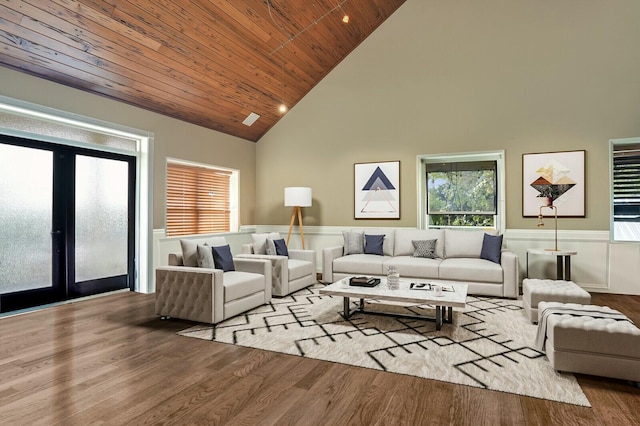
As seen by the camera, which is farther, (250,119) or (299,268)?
(250,119)

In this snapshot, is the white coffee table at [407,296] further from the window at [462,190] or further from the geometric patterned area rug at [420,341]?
the window at [462,190]

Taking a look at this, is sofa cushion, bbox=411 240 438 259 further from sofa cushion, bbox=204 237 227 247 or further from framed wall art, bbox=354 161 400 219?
sofa cushion, bbox=204 237 227 247

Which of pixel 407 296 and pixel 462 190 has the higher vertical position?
pixel 462 190

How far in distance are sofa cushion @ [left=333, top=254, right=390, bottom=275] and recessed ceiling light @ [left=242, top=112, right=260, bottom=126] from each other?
3.09 metres

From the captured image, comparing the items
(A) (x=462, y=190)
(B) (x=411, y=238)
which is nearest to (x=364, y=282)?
(B) (x=411, y=238)

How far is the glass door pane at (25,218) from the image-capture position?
13.4 feet

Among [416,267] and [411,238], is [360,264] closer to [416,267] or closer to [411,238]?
[416,267]

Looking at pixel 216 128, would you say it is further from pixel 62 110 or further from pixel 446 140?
pixel 446 140

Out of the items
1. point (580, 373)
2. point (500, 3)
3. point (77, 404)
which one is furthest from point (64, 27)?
point (500, 3)

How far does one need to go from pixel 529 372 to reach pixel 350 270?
10.3ft

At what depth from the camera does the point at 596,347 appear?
2.49m

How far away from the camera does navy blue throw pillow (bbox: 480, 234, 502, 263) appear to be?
16.8ft

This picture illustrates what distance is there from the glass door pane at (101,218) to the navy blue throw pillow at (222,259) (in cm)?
192

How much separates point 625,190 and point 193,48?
246 inches
